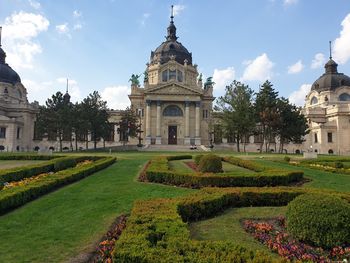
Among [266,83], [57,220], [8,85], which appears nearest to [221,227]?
[57,220]

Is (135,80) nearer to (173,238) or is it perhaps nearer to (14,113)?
(14,113)

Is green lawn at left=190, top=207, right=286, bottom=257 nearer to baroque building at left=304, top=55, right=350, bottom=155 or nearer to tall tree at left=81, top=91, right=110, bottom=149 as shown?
tall tree at left=81, top=91, right=110, bottom=149

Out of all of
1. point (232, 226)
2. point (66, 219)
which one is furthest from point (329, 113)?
point (66, 219)

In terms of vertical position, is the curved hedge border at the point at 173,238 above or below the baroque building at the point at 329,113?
below

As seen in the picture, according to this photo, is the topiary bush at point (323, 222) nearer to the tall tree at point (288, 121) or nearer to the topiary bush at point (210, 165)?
the topiary bush at point (210, 165)

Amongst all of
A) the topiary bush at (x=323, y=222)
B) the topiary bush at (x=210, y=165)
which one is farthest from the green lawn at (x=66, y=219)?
the topiary bush at (x=323, y=222)

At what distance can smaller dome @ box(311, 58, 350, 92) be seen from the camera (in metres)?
80.1

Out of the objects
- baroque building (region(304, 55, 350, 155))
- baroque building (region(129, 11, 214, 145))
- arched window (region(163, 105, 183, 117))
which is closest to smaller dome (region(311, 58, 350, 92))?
baroque building (region(304, 55, 350, 155))

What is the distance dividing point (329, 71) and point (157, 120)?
47601 millimetres

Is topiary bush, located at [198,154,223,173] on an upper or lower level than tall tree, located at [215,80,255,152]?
lower

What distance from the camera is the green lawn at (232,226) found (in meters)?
7.86

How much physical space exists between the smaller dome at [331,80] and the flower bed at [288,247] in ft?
263

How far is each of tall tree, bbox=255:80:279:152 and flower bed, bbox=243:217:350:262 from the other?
42.2 m

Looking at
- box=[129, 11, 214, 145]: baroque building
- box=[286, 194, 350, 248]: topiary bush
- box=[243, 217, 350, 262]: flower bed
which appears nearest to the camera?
box=[243, 217, 350, 262]: flower bed
